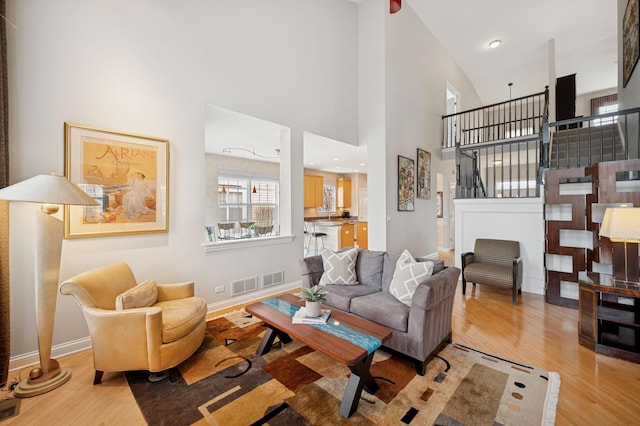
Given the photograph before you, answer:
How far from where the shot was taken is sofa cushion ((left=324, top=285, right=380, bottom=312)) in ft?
8.95

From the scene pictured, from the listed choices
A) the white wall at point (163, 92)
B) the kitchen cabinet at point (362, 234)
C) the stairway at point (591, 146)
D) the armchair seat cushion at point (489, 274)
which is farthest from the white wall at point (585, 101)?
the white wall at point (163, 92)

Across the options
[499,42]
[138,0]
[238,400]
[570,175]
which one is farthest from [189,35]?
[499,42]

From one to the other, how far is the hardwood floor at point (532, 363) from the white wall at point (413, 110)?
2493mm

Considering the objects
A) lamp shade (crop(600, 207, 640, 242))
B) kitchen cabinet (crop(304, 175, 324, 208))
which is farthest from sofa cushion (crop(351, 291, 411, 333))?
kitchen cabinet (crop(304, 175, 324, 208))

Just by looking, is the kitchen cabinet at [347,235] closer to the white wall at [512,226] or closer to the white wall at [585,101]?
the white wall at [512,226]

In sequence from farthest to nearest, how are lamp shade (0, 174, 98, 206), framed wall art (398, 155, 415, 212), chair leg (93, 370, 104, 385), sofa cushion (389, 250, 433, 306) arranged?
framed wall art (398, 155, 415, 212), sofa cushion (389, 250, 433, 306), chair leg (93, 370, 104, 385), lamp shade (0, 174, 98, 206)

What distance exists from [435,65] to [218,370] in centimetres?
796

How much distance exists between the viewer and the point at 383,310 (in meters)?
2.38

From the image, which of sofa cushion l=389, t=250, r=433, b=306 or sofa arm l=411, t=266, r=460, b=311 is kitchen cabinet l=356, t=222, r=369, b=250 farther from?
sofa arm l=411, t=266, r=460, b=311

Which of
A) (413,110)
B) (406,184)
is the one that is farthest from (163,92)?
(413,110)

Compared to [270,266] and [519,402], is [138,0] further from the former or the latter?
[519,402]

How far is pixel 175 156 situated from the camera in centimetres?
307

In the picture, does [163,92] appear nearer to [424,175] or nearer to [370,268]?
[370,268]

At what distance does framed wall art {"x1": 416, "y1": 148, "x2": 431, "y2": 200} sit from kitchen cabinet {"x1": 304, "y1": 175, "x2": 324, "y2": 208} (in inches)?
150
